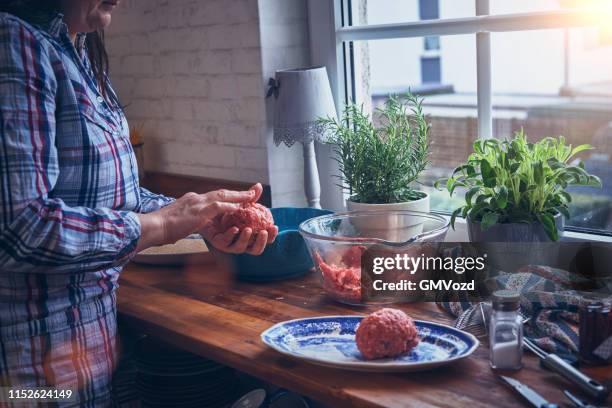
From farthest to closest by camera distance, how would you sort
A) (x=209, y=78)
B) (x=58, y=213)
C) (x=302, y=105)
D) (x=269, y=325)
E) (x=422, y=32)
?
(x=209, y=78), (x=302, y=105), (x=422, y=32), (x=269, y=325), (x=58, y=213)

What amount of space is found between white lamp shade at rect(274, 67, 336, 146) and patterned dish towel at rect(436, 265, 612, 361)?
0.71 m

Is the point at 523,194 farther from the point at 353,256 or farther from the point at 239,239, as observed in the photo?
the point at 239,239

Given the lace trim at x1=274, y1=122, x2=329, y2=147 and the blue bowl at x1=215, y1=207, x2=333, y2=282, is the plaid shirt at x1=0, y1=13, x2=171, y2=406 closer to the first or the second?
the blue bowl at x1=215, y1=207, x2=333, y2=282

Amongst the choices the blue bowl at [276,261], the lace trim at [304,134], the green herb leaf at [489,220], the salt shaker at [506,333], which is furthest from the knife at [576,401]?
the lace trim at [304,134]

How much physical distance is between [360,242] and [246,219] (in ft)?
0.80

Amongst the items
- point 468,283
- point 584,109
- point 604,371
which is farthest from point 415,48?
point 604,371

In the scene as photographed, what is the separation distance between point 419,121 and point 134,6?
1.23 m

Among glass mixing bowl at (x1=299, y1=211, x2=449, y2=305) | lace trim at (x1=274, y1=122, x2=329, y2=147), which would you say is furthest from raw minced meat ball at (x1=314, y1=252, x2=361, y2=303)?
lace trim at (x1=274, y1=122, x2=329, y2=147)

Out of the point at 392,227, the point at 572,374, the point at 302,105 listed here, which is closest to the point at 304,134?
the point at 302,105

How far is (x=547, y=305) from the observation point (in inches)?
59.7

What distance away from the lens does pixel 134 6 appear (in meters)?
2.75

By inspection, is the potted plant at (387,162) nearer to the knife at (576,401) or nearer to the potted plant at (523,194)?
the potted plant at (523,194)

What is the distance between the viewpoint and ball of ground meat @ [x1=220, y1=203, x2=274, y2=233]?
1.69 m

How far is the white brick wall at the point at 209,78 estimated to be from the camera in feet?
7.78
